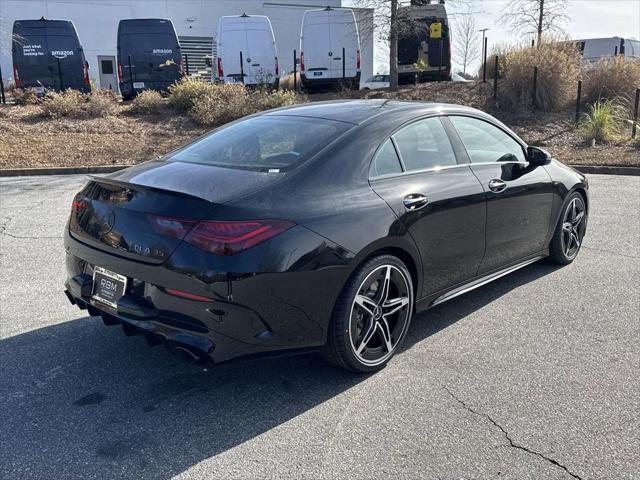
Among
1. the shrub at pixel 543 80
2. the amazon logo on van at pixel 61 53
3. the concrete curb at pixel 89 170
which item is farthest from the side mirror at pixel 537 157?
the amazon logo on van at pixel 61 53

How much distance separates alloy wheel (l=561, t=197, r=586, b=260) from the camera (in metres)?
5.41

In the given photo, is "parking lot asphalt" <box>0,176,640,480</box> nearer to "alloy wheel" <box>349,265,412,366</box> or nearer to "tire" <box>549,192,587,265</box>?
"alloy wheel" <box>349,265,412,366</box>

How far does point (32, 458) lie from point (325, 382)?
1.57m

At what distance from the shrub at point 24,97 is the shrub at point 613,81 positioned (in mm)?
15369

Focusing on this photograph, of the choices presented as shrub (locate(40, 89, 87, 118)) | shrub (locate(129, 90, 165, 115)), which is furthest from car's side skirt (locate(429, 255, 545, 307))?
shrub (locate(40, 89, 87, 118))

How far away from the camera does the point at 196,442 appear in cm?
284

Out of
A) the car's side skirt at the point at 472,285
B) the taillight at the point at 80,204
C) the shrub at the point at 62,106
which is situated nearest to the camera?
the taillight at the point at 80,204

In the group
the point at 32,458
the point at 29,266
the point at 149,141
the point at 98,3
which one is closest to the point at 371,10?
the point at 149,141

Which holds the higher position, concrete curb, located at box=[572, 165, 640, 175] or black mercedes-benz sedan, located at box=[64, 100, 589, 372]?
black mercedes-benz sedan, located at box=[64, 100, 589, 372]

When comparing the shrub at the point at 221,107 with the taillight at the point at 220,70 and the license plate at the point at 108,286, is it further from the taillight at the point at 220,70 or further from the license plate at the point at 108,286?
the license plate at the point at 108,286

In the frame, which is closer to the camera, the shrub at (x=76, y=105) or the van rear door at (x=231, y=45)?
the shrub at (x=76, y=105)

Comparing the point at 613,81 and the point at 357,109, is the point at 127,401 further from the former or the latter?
the point at 613,81

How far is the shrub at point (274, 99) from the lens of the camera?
48.7 ft

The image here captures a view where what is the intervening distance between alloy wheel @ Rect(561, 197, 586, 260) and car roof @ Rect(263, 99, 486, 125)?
1657mm
